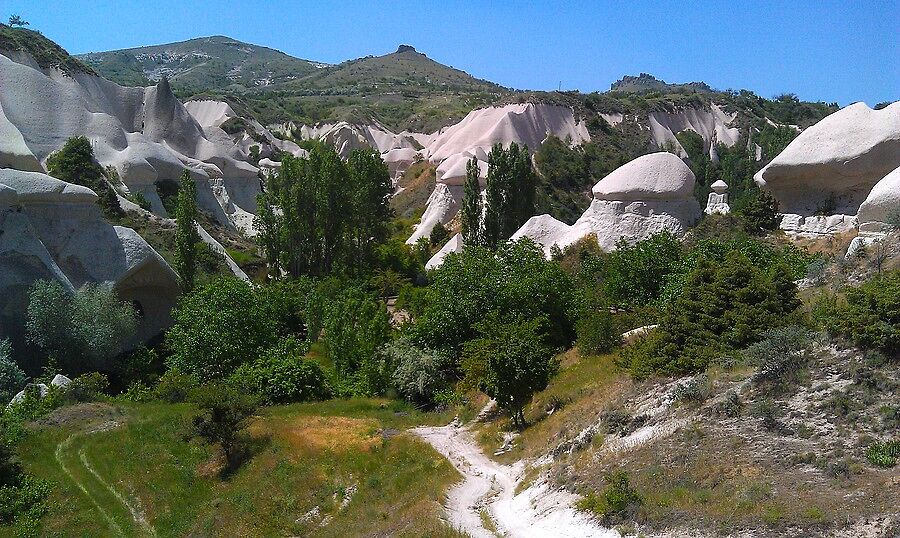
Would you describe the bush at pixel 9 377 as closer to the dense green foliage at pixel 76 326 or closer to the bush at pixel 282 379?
A: the dense green foliage at pixel 76 326

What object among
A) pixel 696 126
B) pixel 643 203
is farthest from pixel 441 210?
pixel 696 126

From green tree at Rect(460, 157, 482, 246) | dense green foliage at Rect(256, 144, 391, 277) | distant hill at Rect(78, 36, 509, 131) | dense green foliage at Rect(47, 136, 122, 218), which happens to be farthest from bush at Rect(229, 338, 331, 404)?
distant hill at Rect(78, 36, 509, 131)

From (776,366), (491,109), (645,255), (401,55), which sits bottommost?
(776,366)

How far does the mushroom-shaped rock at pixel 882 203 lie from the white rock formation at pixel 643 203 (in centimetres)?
739

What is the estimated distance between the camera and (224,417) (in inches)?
595

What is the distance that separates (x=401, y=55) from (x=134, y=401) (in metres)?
185

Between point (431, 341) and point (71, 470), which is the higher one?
point (431, 341)

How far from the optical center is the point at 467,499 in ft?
38.3

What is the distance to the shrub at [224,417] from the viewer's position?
587 inches

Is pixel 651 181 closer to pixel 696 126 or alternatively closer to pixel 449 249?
pixel 449 249

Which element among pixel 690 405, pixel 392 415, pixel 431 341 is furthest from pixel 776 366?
pixel 431 341

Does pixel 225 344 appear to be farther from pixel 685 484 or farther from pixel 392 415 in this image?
pixel 685 484

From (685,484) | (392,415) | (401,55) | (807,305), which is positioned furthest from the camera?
(401,55)

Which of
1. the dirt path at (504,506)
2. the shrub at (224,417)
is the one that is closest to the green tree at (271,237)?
the shrub at (224,417)
